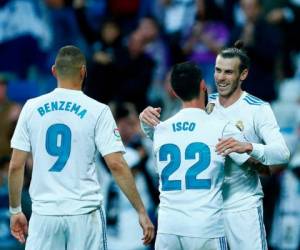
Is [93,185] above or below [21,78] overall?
below

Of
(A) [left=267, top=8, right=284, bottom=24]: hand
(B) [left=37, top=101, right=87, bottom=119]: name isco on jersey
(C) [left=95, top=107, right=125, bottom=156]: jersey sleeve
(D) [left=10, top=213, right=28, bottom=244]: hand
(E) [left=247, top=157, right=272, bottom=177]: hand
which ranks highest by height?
(A) [left=267, top=8, right=284, bottom=24]: hand

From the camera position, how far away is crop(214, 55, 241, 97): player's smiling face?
8.61m

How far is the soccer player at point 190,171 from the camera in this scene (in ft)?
26.2

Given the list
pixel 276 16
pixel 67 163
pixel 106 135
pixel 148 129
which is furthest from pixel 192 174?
pixel 276 16

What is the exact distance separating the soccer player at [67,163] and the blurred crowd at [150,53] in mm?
4643

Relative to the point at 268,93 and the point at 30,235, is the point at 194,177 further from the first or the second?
the point at 268,93

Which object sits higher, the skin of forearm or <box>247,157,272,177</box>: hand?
<box>247,157,272,177</box>: hand

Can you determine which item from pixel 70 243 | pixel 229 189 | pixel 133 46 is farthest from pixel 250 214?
pixel 133 46

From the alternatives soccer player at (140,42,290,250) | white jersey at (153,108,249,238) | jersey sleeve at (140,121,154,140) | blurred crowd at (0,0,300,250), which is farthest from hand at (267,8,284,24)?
white jersey at (153,108,249,238)

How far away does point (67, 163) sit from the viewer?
8.16 m

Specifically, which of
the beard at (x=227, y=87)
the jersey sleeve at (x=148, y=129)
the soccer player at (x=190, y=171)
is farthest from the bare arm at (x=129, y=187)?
the beard at (x=227, y=87)

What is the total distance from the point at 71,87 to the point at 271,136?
61.4 inches

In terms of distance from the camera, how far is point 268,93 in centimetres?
1375

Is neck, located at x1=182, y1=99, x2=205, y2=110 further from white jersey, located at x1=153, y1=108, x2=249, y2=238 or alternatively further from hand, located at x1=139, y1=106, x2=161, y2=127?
hand, located at x1=139, y1=106, x2=161, y2=127
